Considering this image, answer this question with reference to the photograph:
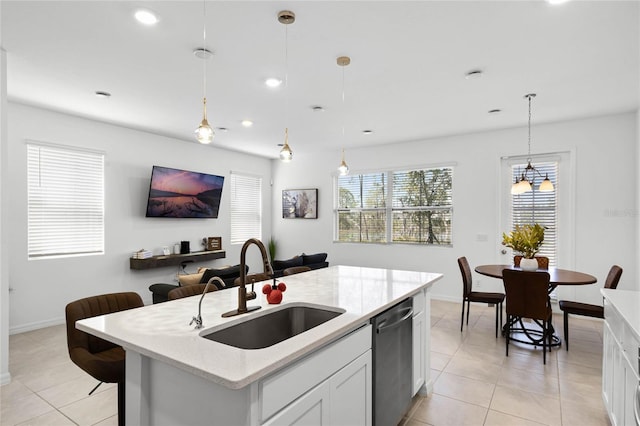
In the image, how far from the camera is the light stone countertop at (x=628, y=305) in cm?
171

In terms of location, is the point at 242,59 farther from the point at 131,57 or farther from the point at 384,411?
the point at 384,411

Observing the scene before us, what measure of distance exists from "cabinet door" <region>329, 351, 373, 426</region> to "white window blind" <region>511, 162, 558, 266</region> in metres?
4.38

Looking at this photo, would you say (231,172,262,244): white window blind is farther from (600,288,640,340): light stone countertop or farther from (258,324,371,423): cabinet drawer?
(600,288,640,340): light stone countertop

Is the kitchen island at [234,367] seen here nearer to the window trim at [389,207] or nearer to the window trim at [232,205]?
the window trim at [389,207]

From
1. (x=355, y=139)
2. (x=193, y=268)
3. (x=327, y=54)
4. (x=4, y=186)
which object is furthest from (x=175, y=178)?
(x=327, y=54)

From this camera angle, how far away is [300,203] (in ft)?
24.7

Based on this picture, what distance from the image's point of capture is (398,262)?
632cm

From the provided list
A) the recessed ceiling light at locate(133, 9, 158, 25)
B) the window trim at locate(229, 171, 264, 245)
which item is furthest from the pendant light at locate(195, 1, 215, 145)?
the window trim at locate(229, 171, 264, 245)

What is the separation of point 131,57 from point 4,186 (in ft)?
5.20

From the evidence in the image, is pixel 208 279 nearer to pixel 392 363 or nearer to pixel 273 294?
pixel 273 294

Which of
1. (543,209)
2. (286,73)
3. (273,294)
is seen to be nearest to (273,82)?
(286,73)

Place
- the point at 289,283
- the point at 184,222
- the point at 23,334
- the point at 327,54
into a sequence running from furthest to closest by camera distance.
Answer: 1. the point at 184,222
2. the point at 23,334
3. the point at 327,54
4. the point at 289,283

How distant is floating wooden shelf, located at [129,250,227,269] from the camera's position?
5.21 meters

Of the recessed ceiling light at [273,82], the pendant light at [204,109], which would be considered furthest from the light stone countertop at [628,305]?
the recessed ceiling light at [273,82]
